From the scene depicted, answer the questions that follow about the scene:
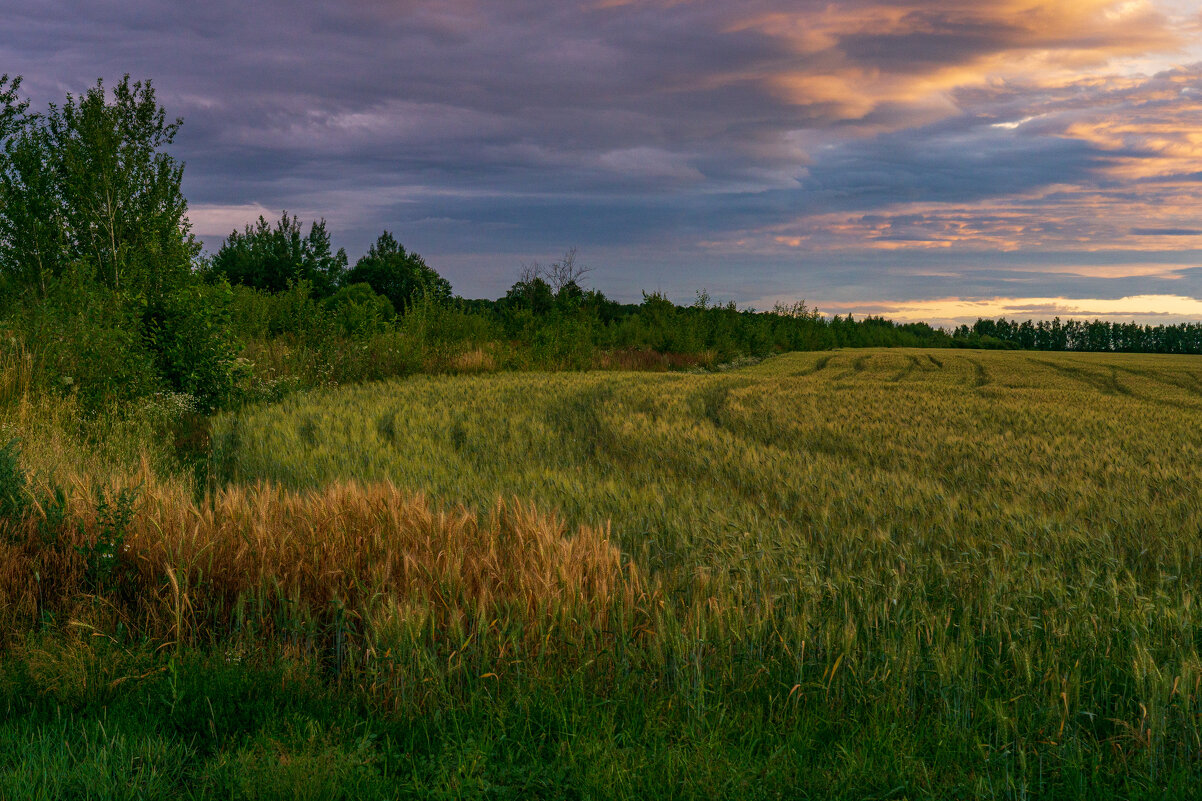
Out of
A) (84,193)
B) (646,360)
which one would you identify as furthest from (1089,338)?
(84,193)

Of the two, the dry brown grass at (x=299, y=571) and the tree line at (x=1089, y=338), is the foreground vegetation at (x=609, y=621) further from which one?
the tree line at (x=1089, y=338)

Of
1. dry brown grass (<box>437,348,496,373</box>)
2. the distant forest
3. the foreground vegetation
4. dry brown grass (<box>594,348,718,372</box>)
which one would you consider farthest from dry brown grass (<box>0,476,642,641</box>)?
dry brown grass (<box>594,348,718,372</box>)

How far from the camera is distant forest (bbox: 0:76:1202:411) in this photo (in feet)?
35.5

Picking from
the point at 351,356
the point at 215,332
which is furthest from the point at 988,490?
the point at 351,356

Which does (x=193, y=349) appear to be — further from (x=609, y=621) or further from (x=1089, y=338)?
(x=1089, y=338)

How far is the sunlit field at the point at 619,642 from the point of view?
245cm

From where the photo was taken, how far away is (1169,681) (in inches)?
103

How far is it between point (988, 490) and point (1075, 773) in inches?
142

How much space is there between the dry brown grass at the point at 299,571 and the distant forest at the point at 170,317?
22.4 feet

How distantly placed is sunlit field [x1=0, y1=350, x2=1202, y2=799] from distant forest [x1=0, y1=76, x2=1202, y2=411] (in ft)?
23.5

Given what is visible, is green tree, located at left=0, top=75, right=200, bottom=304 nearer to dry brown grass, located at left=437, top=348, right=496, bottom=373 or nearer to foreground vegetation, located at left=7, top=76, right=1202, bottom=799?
dry brown grass, located at left=437, top=348, right=496, bottom=373


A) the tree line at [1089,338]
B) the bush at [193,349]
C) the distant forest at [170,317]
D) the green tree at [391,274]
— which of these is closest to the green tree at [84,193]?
the distant forest at [170,317]

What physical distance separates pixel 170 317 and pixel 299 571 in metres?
11.7

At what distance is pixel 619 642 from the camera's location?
3180 mm
